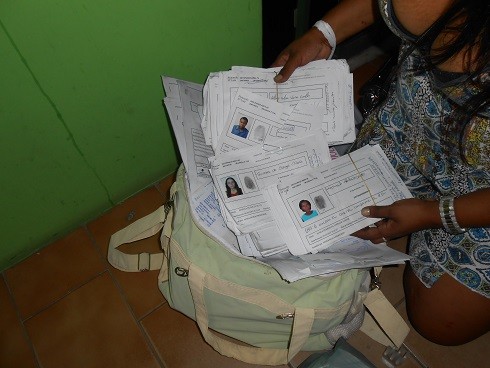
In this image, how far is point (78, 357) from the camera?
93cm

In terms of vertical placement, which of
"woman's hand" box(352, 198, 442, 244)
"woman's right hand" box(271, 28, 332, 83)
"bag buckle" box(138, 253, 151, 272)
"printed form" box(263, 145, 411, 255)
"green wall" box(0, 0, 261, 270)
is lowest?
"woman's hand" box(352, 198, 442, 244)

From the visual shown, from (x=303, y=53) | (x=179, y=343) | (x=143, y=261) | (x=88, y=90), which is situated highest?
(x=88, y=90)

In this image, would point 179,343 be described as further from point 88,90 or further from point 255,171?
point 88,90

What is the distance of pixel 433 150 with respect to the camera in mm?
745

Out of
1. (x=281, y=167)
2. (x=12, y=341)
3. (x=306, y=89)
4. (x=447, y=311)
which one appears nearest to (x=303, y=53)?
(x=306, y=89)

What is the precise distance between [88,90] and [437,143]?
716 millimetres

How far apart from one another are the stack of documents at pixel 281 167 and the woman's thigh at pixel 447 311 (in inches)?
8.4

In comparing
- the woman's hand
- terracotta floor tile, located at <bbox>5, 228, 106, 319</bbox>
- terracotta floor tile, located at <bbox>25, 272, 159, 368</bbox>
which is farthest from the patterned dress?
terracotta floor tile, located at <bbox>5, 228, 106, 319</bbox>

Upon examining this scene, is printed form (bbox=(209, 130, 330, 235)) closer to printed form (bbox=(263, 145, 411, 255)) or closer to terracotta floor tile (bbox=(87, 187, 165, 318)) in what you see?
printed form (bbox=(263, 145, 411, 255))

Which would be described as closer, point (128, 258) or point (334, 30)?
point (334, 30)

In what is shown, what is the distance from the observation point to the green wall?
2.11 ft

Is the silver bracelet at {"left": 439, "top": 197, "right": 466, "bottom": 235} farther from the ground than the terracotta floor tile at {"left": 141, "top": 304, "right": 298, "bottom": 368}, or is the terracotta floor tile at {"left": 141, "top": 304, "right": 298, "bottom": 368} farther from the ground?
the terracotta floor tile at {"left": 141, "top": 304, "right": 298, "bottom": 368}

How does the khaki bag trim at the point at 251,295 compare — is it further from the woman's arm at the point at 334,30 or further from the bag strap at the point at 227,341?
the woman's arm at the point at 334,30

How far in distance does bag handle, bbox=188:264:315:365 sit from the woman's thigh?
1.10ft
